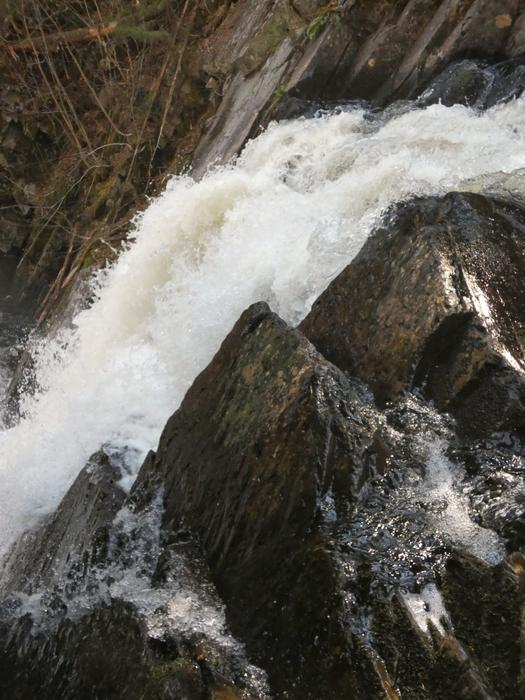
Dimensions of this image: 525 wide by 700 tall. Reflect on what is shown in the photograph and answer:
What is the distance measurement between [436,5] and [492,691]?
20.1 ft

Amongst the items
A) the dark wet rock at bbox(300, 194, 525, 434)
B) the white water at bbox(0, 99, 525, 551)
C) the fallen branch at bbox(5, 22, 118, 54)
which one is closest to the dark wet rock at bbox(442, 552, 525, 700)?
the dark wet rock at bbox(300, 194, 525, 434)

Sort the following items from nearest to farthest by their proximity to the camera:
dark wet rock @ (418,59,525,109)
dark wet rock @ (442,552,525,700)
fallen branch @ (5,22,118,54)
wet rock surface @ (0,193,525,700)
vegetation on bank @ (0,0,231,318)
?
1. dark wet rock @ (442,552,525,700)
2. wet rock surface @ (0,193,525,700)
3. dark wet rock @ (418,59,525,109)
4. vegetation on bank @ (0,0,231,318)
5. fallen branch @ (5,22,118,54)

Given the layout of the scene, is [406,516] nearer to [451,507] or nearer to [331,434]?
[451,507]

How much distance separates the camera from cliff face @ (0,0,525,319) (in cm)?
650

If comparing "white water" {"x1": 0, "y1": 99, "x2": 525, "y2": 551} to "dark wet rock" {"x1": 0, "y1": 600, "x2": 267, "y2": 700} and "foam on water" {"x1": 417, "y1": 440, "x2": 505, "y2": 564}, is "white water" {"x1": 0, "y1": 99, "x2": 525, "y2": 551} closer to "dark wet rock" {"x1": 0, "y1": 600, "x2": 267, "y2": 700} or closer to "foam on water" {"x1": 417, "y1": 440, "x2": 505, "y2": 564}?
"dark wet rock" {"x1": 0, "y1": 600, "x2": 267, "y2": 700}

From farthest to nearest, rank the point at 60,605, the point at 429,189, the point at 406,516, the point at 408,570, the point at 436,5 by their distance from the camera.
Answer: the point at 436,5
the point at 429,189
the point at 60,605
the point at 406,516
the point at 408,570

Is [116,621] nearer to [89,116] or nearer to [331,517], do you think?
[331,517]

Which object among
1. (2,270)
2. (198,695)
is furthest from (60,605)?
(2,270)

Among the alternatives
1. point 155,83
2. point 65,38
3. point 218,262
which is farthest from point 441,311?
point 65,38

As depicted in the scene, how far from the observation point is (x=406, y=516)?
2.61m

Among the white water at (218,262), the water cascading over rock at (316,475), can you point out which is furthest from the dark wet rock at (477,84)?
the water cascading over rock at (316,475)

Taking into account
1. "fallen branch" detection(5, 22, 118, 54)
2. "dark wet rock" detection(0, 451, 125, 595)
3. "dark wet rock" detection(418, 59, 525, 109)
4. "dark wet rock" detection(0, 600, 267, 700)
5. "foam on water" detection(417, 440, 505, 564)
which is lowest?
"dark wet rock" detection(0, 600, 267, 700)

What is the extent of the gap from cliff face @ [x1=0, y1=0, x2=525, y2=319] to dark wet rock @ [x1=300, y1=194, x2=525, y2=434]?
2.73 m

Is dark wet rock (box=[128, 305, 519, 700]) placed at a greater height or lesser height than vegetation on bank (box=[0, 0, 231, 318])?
lesser
